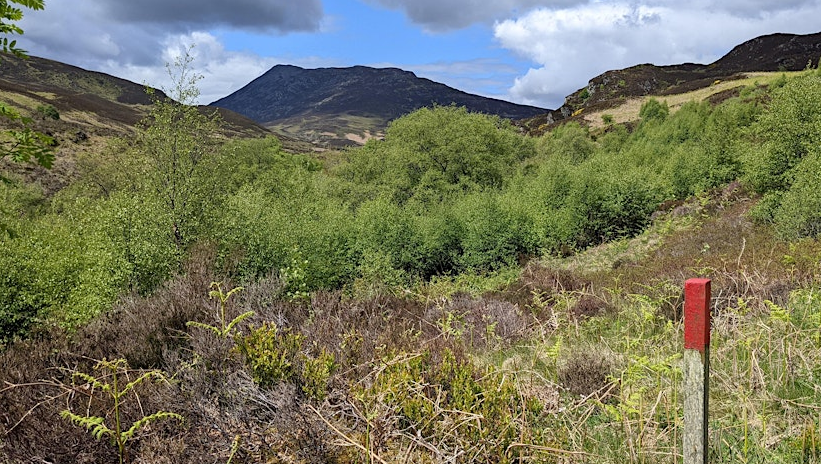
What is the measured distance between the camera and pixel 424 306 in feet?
26.5

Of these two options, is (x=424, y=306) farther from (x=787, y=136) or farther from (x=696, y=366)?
(x=787, y=136)

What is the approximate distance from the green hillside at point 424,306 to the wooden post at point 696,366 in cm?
66

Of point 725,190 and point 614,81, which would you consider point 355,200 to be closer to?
point 725,190

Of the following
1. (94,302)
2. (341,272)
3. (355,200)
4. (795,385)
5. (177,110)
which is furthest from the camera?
(355,200)

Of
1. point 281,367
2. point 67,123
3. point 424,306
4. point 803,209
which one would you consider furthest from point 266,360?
point 67,123

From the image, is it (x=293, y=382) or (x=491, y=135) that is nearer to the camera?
(x=293, y=382)

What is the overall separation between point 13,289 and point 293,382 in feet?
40.4

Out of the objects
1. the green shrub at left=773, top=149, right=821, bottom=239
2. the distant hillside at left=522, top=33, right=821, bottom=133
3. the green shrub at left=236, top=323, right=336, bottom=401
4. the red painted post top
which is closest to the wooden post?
the red painted post top

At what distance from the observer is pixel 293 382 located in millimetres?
3016

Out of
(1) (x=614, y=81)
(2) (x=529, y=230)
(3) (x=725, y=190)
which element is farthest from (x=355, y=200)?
(1) (x=614, y=81)

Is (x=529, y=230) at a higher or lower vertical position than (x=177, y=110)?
lower

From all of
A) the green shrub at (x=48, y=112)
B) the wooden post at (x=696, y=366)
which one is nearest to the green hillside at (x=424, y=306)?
the wooden post at (x=696, y=366)

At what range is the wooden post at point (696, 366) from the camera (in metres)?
1.50

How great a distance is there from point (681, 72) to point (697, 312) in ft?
301
